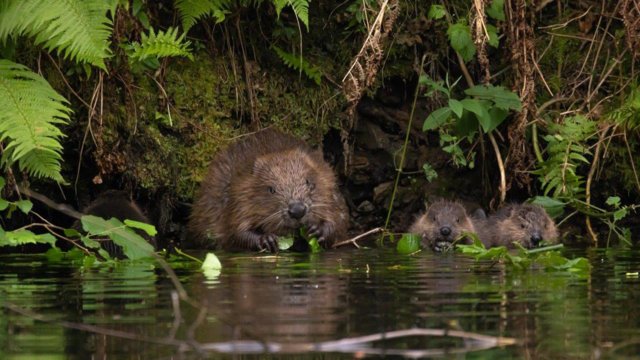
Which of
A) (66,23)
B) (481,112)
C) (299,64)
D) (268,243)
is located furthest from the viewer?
(299,64)

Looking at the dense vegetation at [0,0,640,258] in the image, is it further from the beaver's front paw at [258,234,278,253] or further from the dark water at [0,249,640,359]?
the dark water at [0,249,640,359]

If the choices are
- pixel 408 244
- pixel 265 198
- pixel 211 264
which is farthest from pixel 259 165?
pixel 211 264

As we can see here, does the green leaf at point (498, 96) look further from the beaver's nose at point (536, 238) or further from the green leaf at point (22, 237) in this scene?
the green leaf at point (22, 237)

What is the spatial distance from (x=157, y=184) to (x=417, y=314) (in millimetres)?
5204

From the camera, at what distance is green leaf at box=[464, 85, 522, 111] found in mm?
8945

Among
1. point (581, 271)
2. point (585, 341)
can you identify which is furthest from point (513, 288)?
point (585, 341)

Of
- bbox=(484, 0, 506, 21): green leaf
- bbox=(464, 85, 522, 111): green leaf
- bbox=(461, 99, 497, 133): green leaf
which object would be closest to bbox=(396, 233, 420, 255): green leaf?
bbox=(461, 99, 497, 133): green leaf

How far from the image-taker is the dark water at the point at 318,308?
366cm

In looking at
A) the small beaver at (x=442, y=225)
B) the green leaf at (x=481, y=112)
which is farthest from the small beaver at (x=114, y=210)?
the green leaf at (x=481, y=112)

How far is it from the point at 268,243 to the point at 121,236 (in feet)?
6.68

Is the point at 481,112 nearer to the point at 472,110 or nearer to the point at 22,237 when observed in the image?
the point at 472,110

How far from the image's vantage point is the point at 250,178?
29.2 feet

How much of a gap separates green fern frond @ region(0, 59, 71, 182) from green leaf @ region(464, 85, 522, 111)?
333 cm

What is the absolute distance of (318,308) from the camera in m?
4.61
